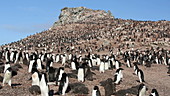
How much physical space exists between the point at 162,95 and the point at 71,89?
5838mm

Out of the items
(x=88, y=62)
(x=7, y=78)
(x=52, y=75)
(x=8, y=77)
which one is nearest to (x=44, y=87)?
(x=8, y=77)

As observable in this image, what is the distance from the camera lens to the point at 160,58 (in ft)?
115

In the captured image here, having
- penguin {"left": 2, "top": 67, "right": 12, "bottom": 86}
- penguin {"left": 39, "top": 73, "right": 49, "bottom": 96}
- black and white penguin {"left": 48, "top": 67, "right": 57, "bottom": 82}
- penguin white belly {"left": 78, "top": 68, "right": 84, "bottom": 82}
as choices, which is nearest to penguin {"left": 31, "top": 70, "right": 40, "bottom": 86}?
penguin {"left": 39, "top": 73, "right": 49, "bottom": 96}

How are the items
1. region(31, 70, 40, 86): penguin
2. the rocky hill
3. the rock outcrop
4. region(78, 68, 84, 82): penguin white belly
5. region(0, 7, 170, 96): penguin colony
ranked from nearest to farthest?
region(31, 70, 40, 86): penguin < region(0, 7, 170, 96): penguin colony < region(78, 68, 84, 82): penguin white belly < the rocky hill < the rock outcrop

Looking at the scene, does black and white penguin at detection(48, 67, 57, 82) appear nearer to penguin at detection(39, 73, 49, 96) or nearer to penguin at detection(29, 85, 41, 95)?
penguin at detection(29, 85, 41, 95)

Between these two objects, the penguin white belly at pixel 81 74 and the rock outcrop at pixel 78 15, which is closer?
the penguin white belly at pixel 81 74

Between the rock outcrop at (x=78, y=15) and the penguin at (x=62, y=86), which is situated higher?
the rock outcrop at (x=78, y=15)

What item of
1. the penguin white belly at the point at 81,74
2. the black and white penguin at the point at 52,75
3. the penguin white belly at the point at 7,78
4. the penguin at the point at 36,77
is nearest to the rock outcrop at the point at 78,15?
the penguin white belly at the point at 81,74

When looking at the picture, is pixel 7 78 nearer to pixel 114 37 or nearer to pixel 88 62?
pixel 88 62

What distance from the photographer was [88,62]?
27.0m

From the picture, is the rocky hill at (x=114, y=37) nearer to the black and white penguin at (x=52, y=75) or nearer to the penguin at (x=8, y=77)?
the black and white penguin at (x=52, y=75)

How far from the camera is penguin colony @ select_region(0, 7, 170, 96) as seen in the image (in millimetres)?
13133

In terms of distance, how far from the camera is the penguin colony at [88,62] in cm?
1313

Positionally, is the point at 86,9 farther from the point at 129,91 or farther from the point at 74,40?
the point at 129,91
